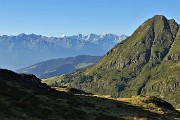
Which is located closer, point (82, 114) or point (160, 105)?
point (82, 114)

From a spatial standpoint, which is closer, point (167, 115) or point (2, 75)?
point (167, 115)

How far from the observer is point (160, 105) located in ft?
300

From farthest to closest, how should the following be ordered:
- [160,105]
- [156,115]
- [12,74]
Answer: [160,105]
[12,74]
[156,115]

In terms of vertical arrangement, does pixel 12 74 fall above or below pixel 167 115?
above

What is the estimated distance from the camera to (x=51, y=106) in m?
61.5

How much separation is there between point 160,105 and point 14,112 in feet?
162

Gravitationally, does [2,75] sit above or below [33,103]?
above

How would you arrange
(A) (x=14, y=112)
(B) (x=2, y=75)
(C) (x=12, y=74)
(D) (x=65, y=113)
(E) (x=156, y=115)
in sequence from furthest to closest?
(C) (x=12, y=74) < (B) (x=2, y=75) < (E) (x=156, y=115) < (D) (x=65, y=113) < (A) (x=14, y=112)

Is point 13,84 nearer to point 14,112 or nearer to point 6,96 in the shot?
point 6,96

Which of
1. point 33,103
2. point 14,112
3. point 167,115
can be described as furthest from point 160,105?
point 14,112

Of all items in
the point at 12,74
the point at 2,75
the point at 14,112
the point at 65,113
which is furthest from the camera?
the point at 12,74

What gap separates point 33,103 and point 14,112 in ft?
27.7

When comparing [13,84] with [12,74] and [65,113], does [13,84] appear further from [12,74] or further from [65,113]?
[65,113]

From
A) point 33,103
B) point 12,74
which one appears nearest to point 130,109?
point 33,103
